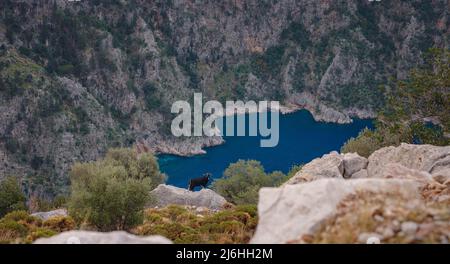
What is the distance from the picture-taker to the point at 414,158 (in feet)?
98.0

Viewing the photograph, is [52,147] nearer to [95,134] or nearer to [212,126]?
[95,134]

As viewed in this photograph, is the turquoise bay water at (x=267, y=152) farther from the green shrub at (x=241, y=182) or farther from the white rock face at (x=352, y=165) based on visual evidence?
the white rock face at (x=352, y=165)

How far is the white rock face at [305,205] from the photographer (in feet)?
41.0

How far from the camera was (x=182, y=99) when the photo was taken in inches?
7421

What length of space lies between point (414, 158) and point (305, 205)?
63.1ft

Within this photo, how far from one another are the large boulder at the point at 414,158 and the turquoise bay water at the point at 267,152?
4022 inches

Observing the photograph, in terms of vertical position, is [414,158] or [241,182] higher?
[241,182]

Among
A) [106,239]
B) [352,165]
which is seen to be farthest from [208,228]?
[106,239]

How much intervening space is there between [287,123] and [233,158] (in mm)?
43177

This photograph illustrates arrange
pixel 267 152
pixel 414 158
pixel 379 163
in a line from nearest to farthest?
1. pixel 414 158
2. pixel 379 163
3. pixel 267 152

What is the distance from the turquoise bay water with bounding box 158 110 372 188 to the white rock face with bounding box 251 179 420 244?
119 meters

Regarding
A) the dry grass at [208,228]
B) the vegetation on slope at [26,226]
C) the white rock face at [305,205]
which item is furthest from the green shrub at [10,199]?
the white rock face at [305,205]

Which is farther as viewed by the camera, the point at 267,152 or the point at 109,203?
the point at 267,152

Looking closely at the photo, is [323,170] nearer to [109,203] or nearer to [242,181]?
[109,203]
